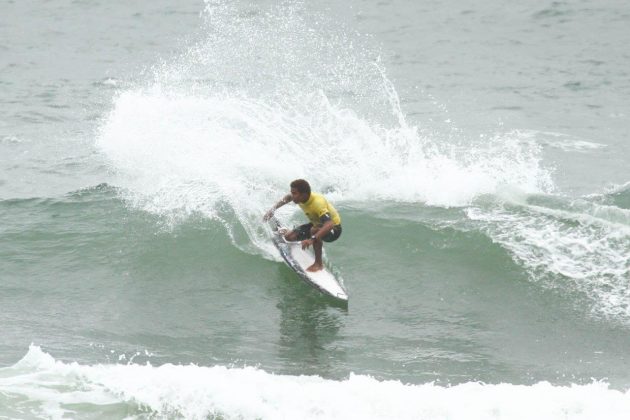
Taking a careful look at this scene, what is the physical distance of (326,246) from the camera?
12922 millimetres

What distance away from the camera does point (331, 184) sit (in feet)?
49.5

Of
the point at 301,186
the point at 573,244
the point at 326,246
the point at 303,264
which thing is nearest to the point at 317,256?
the point at 303,264

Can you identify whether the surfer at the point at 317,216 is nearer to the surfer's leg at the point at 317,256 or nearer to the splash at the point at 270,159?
the surfer's leg at the point at 317,256

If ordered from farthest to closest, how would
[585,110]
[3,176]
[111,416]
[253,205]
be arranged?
[585,110] < [3,176] < [253,205] < [111,416]

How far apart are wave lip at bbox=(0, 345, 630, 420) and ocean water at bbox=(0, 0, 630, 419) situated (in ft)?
0.07

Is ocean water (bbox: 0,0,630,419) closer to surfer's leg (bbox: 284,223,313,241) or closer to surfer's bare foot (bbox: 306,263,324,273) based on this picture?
surfer's bare foot (bbox: 306,263,324,273)

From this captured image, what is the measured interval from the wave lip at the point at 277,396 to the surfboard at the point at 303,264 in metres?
2.41

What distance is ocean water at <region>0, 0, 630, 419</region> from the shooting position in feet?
28.5

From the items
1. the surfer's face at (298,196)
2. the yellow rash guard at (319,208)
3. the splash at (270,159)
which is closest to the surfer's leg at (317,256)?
the yellow rash guard at (319,208)

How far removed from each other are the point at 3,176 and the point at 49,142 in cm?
227

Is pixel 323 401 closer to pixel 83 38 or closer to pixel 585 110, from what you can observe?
pixel 585 110

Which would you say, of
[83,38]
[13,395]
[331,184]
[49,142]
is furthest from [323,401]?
[83,38]

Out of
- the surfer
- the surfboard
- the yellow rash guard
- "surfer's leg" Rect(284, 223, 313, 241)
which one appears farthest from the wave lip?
"surfer's leg" Rect(284, 223, 313, 241)

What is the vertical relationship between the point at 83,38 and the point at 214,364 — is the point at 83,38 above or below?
above
